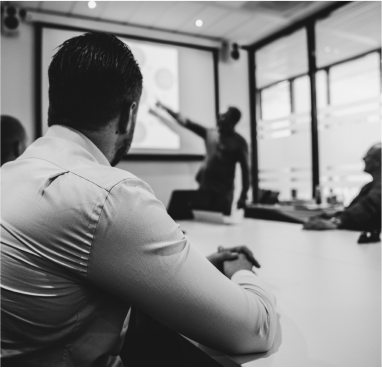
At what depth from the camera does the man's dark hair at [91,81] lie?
2.30ft

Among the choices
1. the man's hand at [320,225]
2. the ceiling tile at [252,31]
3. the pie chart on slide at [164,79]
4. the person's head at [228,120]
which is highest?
the ceiling tile at [252,31]

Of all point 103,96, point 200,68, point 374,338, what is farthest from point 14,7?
point 374,338

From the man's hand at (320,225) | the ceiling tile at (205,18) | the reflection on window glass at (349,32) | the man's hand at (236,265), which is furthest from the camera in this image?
the reflection on window glass at (349,32)

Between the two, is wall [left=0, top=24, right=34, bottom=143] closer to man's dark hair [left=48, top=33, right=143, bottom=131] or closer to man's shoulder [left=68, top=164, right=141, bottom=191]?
man's dark hair [left=48, top=33, right=143, bottom=131]

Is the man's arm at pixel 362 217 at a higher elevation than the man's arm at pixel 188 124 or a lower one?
lower

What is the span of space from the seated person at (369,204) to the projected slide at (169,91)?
2.40 m

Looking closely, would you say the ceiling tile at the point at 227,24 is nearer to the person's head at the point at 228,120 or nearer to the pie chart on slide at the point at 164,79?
the pie chart on slide at the point at 164,79

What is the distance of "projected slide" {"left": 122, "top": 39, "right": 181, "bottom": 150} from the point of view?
12.3ft

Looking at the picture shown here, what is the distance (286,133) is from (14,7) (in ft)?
11.1

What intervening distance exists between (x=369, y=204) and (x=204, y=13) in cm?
246

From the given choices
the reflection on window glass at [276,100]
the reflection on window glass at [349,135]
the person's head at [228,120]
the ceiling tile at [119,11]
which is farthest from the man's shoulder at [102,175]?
the reflection on window glass at [276,100]

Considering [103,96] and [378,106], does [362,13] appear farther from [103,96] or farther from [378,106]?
[103,96]

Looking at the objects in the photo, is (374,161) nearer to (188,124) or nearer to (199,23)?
(188,124)

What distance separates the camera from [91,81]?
0.70m
